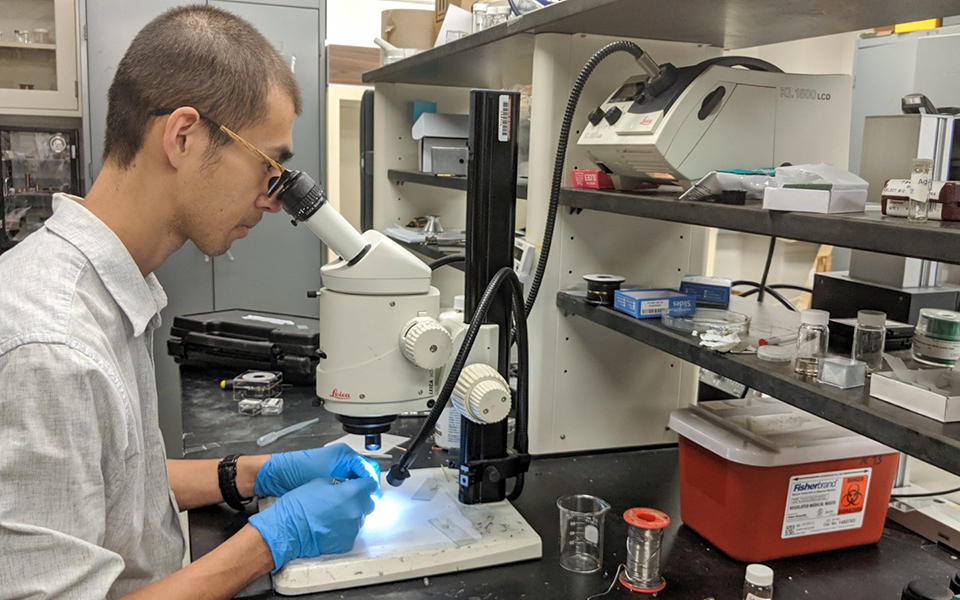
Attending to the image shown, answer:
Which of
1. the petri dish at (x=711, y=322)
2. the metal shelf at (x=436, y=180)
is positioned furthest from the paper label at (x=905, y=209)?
the metal shelf at (x=436, y=180)

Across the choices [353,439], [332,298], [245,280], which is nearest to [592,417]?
[353,439]

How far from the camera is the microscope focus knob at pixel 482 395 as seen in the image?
1.20 m

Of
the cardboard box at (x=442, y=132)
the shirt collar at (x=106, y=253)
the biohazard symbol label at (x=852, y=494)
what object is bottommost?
the biohazard symbol label at (x=852, y=494)

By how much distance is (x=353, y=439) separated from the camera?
1682 millimetres

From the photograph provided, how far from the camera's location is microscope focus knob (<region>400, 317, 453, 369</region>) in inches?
45.6

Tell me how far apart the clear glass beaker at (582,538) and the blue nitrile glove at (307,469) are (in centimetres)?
35

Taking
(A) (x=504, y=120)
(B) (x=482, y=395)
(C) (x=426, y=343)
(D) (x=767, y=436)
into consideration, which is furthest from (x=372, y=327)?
(D) (x=767, y=436)

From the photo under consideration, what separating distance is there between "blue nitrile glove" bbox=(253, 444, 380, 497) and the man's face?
412 millimetres

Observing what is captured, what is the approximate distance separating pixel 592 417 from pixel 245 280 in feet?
7.86

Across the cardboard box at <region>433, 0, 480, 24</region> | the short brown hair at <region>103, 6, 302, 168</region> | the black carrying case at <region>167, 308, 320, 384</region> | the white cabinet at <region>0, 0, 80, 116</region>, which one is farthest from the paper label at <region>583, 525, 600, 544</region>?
the white cabinet at <region>0, 0, 80, 116</region>

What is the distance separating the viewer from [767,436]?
1.19 metres

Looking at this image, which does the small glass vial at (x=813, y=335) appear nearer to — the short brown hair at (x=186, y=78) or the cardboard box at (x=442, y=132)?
the short brown hair at (x=186, y=78)

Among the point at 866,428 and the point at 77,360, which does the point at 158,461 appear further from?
the point at 866,428

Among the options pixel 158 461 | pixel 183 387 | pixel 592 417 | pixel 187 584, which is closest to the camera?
pixel 187 584
